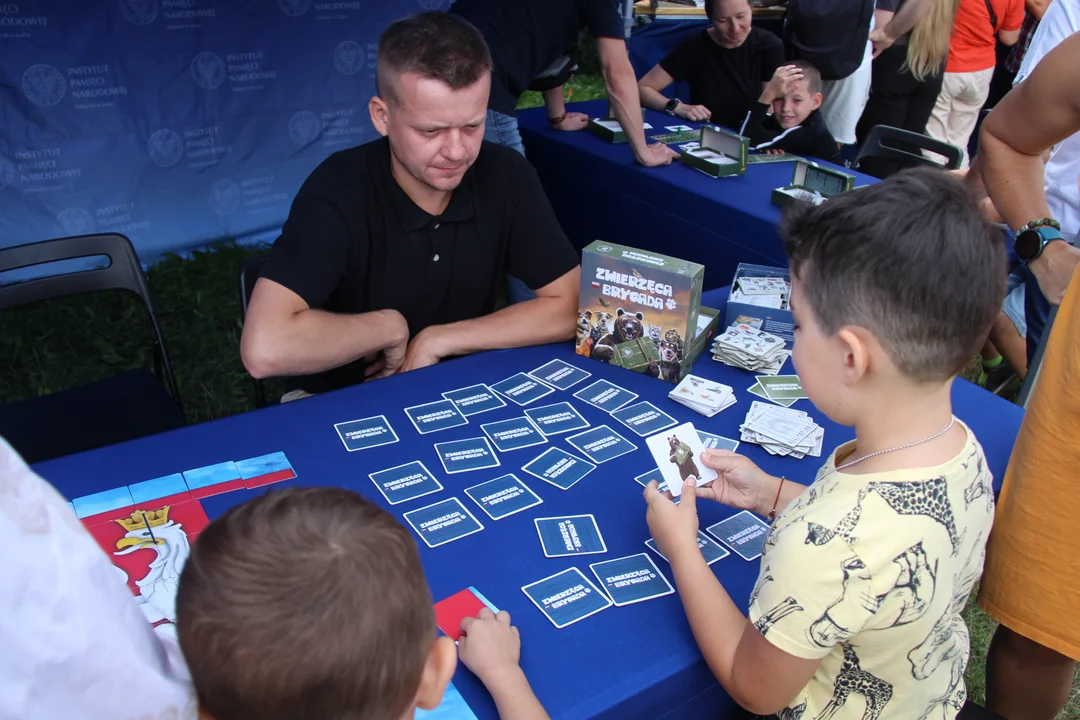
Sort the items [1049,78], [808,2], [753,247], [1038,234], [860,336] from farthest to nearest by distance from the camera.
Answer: [808,2], [753,247], [1038,234], [1049,78], [860,336]

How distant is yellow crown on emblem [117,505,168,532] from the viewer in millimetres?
1308

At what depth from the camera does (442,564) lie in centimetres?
128

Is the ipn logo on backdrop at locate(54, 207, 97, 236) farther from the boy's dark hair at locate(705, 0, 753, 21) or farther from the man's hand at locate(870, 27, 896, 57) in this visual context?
the man's hand at locate(870, 27, 896, 57)

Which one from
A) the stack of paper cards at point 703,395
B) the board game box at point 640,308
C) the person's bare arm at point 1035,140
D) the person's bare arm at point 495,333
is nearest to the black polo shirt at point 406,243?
the person's bare arm at point 495,333

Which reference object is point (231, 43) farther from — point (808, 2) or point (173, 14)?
A: point (808, 2)

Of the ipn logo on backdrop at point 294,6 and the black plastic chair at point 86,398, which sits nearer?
the black plastic chair at point 86,398

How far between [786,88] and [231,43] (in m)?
2.94

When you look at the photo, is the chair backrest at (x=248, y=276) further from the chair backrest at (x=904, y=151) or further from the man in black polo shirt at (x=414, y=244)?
the chair backrest at (x=904, y=151)

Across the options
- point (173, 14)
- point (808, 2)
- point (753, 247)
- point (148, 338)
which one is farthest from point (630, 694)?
point (808, 2)

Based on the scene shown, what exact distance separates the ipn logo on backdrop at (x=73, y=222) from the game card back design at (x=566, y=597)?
361cm

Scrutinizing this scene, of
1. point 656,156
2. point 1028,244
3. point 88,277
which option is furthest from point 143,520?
point 656,156

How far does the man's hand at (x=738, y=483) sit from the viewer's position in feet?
4.67

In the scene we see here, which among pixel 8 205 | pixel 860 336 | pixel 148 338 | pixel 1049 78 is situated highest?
pixel 1049 78

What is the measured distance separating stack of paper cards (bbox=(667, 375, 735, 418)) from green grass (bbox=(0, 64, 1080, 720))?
76.6 inches
